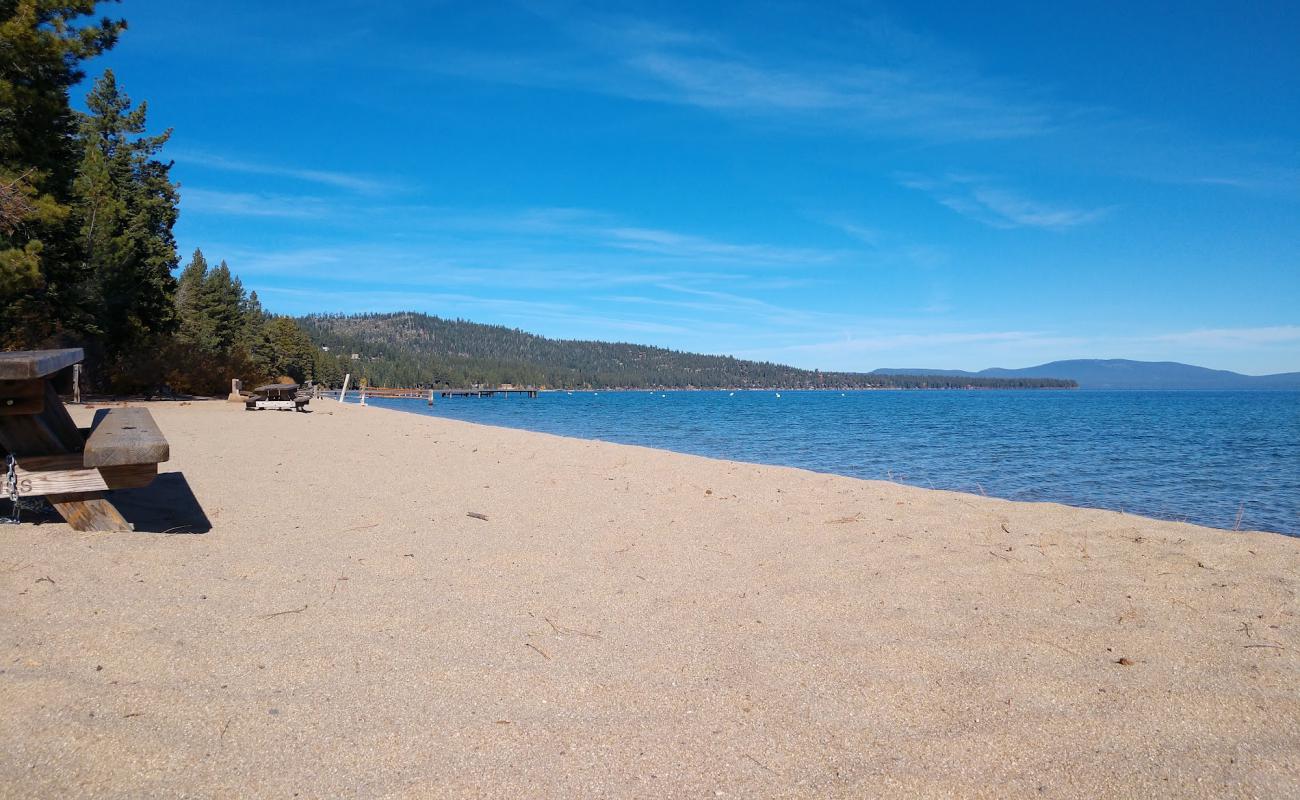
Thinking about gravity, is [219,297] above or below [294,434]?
above

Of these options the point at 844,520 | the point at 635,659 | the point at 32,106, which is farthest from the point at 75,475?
the point at 32,106

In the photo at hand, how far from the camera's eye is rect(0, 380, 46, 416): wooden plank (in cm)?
444

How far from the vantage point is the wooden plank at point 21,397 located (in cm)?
444

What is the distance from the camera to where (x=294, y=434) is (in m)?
15.5

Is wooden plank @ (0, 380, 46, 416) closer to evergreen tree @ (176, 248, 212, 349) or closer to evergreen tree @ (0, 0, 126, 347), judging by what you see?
evergreen tree @ (0, 0, 126, 347)

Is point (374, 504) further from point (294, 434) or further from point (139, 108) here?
point (139, 108)

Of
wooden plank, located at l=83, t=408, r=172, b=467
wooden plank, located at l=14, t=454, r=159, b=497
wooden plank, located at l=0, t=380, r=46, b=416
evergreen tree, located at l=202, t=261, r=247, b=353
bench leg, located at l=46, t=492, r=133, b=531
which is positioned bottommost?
bench leg, located at l=46, t=492, r=133, b=531

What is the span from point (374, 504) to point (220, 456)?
15.0 feet

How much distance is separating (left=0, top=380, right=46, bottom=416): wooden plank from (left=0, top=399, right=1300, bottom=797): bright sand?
2.78ft

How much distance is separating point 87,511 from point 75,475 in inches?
14.4

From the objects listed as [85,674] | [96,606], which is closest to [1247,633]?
[85,674]

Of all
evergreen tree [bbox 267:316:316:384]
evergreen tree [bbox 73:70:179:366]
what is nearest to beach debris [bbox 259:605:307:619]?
evergreen tree [bbox 73:70:179:366]

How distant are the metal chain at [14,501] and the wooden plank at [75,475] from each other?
0.06 meters

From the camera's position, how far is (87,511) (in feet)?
15.8
